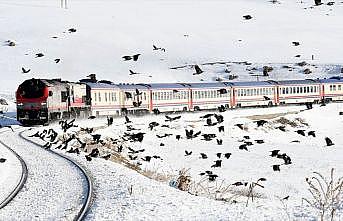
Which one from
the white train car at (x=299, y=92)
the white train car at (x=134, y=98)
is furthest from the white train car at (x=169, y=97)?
the white train car at (x=299, y=92)

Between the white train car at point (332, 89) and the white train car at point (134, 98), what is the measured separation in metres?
22.7

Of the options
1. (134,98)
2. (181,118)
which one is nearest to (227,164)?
(181,118)

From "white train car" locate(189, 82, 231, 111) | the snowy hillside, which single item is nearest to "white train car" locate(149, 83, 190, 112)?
"white train car" locate(189, 82, 231, 111)

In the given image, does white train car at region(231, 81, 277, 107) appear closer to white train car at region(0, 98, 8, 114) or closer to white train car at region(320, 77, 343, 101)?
white train car at region(320, 77, 343, 101)

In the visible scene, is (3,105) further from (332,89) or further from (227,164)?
(332,89)

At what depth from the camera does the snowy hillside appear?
3526 inches

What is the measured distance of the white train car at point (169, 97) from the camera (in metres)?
51.4

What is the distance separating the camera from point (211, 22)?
409 ft

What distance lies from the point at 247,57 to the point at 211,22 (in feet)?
82.5

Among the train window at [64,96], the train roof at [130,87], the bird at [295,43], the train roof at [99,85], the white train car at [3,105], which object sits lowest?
the white train car at [3,105]

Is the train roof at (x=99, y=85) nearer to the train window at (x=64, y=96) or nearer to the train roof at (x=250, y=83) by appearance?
the train window at (x=64, y=96)

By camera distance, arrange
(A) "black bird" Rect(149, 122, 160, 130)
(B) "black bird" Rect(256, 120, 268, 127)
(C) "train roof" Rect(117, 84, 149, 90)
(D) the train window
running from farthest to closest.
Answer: (B) "black bird" Rect(256, 120, 268, 127) → (C) "train roof" Rect(117, 84, 149, 90) → (A) "black bird" Rect(149, 122, 160, 130) → (D) the train window

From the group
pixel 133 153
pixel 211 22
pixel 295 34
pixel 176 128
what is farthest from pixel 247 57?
pixel 133 153

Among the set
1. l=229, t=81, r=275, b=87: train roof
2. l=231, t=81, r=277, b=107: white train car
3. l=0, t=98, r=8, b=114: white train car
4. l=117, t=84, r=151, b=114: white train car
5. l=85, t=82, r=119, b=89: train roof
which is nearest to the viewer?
l=85, t=82, r=119, b=89: train roof
